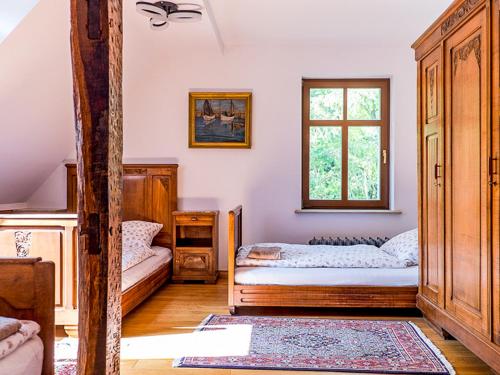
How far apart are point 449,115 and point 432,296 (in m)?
1.14

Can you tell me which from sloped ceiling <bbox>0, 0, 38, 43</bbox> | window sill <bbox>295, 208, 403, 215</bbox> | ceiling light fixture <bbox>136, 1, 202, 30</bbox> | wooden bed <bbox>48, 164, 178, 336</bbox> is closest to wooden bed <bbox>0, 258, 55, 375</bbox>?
sloped ceiling <bbox>0, 0, 38, 43</bbox>

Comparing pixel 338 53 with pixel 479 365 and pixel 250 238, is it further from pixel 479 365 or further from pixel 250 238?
pixel 479 365

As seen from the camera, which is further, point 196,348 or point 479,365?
point 196,348

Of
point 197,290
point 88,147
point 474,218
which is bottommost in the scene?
point 197,290

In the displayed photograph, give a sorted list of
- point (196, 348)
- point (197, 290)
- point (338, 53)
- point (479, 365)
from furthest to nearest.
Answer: point (338, 53) → point (197, 290) → point (196, 348) → point (479, 365)

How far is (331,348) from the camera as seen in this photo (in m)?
2.62

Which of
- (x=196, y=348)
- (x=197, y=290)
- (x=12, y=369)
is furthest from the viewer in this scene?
(x=197, y=290)

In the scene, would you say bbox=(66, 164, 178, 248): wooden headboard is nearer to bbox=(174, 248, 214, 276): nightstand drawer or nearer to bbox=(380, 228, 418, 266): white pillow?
bbox=(174, 248, 214, 276): nightstand drawer

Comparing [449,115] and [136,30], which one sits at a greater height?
[136,30]

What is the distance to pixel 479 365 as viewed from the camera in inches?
93.3

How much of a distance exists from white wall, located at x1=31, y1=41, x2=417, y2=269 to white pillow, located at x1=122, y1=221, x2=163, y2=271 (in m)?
0.52

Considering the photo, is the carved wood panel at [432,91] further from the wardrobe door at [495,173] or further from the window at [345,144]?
the window at [345,144]

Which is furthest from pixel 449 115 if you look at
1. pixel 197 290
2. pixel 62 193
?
pixel 62 193

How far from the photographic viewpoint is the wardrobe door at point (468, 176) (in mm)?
2068
